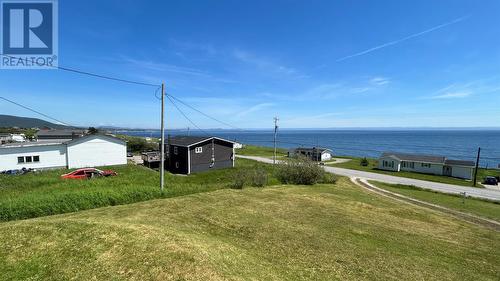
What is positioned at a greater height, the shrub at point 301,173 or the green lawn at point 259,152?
the shrub at point 301,173

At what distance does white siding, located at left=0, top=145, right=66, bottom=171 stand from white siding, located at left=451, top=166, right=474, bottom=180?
71.1 m

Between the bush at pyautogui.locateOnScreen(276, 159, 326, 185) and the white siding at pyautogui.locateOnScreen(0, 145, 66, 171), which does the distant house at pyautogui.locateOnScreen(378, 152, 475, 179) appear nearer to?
the bush at pyautogui.locateOnScreen(276, 159, 326, 185)

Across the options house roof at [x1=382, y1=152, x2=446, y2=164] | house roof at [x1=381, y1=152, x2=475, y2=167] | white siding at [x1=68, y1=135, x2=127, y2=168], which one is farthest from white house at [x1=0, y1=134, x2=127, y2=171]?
house roof at [x1=382, y1=152, x2=446, y2=164]

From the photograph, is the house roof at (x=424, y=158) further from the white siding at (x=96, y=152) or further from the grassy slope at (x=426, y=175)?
the white siding at (x=96, y=152)

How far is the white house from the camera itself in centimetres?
3403

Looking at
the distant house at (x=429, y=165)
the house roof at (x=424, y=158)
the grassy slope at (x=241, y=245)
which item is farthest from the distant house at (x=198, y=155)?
the house roof at (x=424, y=158)

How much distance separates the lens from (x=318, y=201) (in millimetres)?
19578

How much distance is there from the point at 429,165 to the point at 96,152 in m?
65.6

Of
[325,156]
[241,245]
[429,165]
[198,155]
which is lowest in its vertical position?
[325,156]

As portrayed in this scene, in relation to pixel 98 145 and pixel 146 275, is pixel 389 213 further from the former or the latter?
pixel 98 145

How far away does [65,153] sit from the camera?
37.5 metres

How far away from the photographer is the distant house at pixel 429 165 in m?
53.4

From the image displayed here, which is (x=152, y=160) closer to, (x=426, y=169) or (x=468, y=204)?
(x=468, y=204)

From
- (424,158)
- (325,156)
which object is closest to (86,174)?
(325,156)
